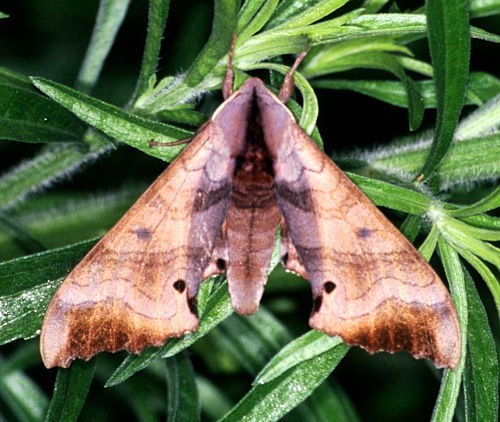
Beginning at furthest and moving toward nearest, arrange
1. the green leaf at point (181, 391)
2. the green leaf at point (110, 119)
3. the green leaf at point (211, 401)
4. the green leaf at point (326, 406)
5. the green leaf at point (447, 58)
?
1. the green leaf at point (211, 401)
2. the green leaf at point (326, 406)
3. the green leaf at point (181, 391)
4. the green leaf at point (110, 119)
5. the green leaf at point (447, 58)

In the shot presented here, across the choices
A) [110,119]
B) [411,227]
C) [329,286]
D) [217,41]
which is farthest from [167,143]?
[411,227]

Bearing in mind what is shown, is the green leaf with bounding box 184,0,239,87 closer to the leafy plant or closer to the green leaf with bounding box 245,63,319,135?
the leafy plant

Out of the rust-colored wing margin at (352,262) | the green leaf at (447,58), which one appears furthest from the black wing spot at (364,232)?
the green leaf at (447,58)

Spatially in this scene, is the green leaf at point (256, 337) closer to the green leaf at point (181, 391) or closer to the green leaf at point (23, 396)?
the green leaf at point (181, 391)

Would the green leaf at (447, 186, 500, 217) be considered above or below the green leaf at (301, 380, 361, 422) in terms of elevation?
above

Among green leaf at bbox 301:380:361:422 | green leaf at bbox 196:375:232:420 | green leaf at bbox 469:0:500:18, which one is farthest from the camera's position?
green leaf at bbox 196:375:232:420

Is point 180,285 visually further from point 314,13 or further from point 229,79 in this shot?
point 314,13

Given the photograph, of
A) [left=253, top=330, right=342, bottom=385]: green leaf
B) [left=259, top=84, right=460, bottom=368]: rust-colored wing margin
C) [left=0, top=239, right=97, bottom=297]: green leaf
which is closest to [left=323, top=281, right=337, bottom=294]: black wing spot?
[left=259, top=84, right=460, bottom=368]: rust-colored wing margin
